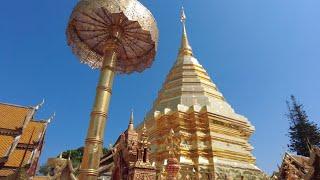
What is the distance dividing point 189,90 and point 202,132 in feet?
9.92

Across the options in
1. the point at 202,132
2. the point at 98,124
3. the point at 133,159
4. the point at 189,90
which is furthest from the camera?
the point at 189,90

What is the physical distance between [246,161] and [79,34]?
10.4 m

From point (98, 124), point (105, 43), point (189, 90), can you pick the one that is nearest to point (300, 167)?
point (189, 90)

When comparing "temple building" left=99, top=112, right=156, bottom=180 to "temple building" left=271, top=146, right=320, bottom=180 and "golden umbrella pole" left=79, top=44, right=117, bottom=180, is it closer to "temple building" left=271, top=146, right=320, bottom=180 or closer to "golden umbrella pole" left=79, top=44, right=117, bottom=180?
"golden umbrella pole" left=79, top=44, right=117, bottom=180

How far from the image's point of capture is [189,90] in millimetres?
16141

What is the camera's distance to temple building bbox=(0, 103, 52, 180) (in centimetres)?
1408

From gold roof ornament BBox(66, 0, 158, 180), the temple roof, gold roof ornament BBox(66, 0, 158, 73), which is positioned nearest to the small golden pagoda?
the temple roof

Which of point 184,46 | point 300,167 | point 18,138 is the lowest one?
point 300,167

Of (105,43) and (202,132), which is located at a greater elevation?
(202,132)

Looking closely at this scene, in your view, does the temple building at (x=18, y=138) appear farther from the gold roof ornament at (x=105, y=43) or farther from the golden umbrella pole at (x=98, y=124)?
the golden umbrella pole at (x=98, y=124)

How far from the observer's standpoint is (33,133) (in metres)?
17.8

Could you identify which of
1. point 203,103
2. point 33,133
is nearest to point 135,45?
point 203,103

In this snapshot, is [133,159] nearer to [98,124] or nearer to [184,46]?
[98,124]

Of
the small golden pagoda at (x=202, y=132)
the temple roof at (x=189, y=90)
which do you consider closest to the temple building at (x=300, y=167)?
the small golden pagoda at (x=202, y=132)
